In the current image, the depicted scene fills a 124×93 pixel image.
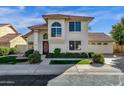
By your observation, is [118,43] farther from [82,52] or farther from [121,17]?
[82,52]

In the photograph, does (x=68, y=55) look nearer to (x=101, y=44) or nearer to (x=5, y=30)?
(x=101, y=44)

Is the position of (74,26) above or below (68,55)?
above

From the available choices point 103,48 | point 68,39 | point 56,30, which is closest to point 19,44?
point 56,30

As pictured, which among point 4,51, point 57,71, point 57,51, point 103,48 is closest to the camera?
point 57,71

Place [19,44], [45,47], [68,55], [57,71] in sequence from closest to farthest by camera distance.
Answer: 1. [57,71]
2. [68,55]
3. [45,47]
4. [19,44]

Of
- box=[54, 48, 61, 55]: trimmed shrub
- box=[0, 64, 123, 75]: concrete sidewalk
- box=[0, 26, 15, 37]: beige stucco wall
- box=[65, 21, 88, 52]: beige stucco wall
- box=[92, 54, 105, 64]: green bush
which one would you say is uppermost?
box=[0, 26, 15, 37]: beige stucco wall

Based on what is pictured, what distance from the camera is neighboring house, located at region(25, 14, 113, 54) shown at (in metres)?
30.7

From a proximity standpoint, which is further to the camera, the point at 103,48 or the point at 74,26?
the point at 103,48

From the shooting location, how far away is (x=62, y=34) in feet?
101

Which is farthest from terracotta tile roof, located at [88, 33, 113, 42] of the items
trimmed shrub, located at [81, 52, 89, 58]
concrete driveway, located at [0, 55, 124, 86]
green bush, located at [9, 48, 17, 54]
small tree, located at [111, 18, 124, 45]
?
concrete driveway, located at [0, 55, 124, 86]

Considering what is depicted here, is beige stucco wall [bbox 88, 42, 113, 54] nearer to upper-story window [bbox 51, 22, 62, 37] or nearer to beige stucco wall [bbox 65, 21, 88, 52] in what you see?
beige stucco wall [bbox 65, 21, 88, 52]

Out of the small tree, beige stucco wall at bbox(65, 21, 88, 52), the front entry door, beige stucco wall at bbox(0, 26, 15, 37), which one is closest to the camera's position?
beige stucco wall at bbox(65, 21, 88, 52)
